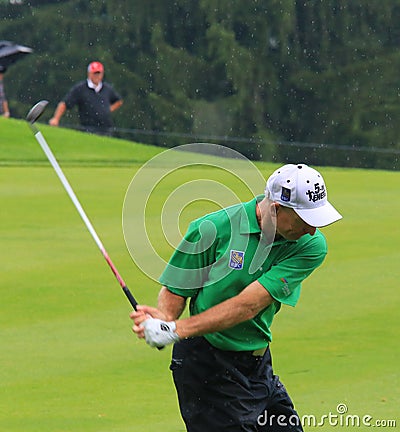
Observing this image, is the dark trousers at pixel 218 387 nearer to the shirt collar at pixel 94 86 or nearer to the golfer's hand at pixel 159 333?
the golfer's hand at pixel 159 333

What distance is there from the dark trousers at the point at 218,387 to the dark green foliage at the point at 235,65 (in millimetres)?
40686

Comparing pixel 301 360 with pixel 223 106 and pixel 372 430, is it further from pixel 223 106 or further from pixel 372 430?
pixel 223 106

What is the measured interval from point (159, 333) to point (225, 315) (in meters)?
0.29

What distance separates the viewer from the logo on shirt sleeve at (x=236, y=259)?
4.88 m

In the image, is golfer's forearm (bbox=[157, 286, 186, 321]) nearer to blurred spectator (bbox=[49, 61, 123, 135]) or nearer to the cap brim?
the cap brim

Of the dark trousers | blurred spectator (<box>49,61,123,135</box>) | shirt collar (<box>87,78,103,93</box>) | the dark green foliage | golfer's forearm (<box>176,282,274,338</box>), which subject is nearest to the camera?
golfer's forearm (<box>176,282,274,338</box>)

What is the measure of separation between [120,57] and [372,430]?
43.2 metres

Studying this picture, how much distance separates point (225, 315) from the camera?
4809 millimetres

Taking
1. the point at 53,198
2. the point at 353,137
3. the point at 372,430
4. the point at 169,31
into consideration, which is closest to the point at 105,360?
the point at 372,430

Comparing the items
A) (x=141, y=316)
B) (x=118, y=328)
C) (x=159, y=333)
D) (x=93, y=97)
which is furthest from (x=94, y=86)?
(x=159, y=333)

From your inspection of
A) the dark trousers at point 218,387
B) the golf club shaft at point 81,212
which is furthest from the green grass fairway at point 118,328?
the golf club shaft at point 81,212

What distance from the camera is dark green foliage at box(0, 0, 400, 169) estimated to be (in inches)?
1832

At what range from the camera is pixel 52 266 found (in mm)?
10656

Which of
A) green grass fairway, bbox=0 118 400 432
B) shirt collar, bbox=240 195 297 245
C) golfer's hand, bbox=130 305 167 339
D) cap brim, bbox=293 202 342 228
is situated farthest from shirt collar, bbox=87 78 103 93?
cap brim, bbox=293 202 342 228
